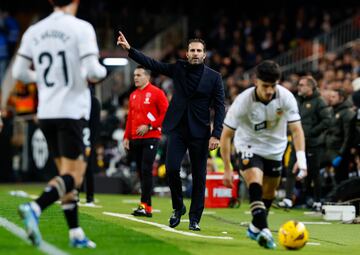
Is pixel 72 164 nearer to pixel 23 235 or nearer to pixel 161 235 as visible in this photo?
pixel 23 235

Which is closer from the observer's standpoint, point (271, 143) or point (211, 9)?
point (271, 143)

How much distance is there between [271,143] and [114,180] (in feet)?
40.0

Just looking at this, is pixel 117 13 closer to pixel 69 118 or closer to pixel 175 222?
pixel 175 222

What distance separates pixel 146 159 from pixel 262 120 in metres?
4.45

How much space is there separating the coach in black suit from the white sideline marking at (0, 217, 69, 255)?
2.09 m

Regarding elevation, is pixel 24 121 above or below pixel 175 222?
above

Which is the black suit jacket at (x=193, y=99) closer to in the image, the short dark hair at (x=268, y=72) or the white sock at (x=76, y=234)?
the short dark hair at (x=268, y=72)

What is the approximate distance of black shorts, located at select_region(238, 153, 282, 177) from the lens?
36.7ft

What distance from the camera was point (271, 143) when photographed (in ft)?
37.1

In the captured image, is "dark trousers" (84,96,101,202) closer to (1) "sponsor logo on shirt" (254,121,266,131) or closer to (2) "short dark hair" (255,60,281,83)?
(1) "sponsor logo on shirt" (254,121,266,131)

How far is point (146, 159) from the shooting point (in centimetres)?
1531

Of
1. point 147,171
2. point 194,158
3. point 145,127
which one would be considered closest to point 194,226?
point 194,158

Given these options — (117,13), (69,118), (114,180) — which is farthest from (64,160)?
(117,13)

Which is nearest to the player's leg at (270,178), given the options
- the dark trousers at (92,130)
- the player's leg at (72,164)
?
the player's leg at (72,164)
